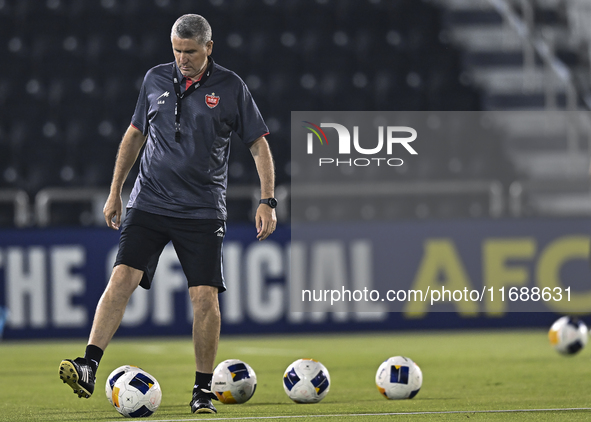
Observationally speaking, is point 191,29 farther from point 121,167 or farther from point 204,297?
point 204,297

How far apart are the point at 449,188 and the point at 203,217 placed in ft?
23.7

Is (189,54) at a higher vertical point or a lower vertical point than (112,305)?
higher

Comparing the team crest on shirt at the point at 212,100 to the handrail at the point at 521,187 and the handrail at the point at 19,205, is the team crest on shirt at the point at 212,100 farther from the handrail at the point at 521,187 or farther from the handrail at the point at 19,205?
the handrail at the point at 521,187

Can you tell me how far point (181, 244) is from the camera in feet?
18.8

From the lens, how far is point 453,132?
1559cm

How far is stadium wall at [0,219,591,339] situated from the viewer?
38.9 feet

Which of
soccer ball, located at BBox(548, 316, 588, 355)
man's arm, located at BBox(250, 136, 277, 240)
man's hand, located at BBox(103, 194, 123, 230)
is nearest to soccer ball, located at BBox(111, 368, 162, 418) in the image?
man's hand, located at BBox(103, 194, 123, 230)

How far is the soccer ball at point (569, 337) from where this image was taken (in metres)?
8.84

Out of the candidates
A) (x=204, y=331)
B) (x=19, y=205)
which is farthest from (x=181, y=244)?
(x=19, y=205)

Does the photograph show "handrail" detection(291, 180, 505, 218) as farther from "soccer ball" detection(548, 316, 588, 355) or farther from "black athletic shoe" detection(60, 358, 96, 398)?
"black athletic shoe" detection(60, 358, 96, 398)

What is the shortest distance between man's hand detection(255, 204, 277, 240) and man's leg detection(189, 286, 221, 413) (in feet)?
1.43

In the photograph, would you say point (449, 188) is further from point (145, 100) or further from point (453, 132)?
point (145, 100)

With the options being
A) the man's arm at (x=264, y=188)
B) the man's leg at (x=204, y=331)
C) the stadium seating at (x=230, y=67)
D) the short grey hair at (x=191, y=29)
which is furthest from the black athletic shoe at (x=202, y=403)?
the stadium seating at (x=230, y=67)
